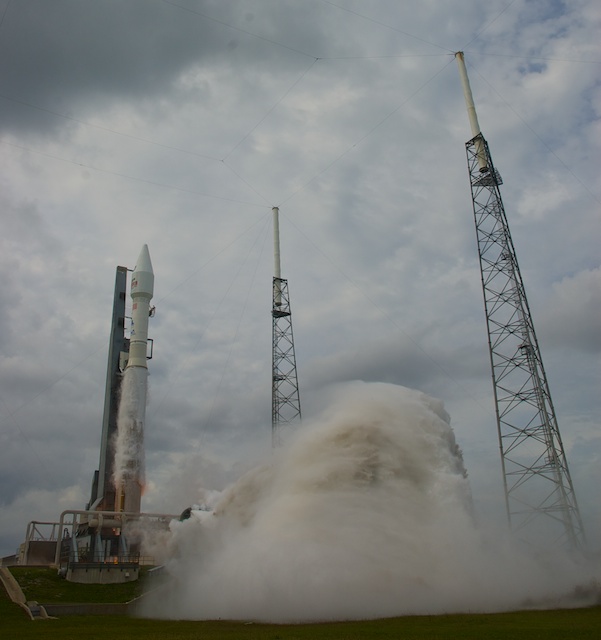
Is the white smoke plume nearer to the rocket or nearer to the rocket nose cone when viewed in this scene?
the rocket

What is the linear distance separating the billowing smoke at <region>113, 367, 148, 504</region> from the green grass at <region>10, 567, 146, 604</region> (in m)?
14.4

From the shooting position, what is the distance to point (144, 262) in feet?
225

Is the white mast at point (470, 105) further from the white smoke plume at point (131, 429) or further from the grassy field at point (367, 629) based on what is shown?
the white smoke plume at point (131, 429)

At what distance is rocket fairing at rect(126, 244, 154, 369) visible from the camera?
215 ft

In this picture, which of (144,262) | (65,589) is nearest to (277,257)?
(144,262)

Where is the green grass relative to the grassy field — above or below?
above

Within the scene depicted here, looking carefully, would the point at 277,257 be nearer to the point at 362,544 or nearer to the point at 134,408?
the point at 134,408

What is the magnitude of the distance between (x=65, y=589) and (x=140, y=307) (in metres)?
32.1

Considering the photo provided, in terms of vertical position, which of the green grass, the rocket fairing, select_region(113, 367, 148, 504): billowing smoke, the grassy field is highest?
the rocket fairing

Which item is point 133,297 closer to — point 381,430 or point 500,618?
point 381,430

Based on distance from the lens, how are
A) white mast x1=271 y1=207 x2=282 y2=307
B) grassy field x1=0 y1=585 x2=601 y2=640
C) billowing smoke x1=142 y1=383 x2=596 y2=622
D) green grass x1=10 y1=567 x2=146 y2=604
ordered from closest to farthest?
grassy field x1=0 y1=585 x2=601 y2=640
billowing smoke x1=142 y1=383 x2=596 y2=622
green grass x1=10 y1=567 x2=146 y2=604
white mast x1=271 y1=207 x2=282 y2=307

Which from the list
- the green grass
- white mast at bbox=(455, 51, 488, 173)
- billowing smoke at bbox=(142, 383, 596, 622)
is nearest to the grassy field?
billowing smoke at bbox=(142, 383, 596, 622)

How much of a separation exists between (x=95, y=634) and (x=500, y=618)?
15.9 m

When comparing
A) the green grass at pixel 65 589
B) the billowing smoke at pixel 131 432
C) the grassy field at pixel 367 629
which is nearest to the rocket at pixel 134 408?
the billowing smoke at pixel 131 432
